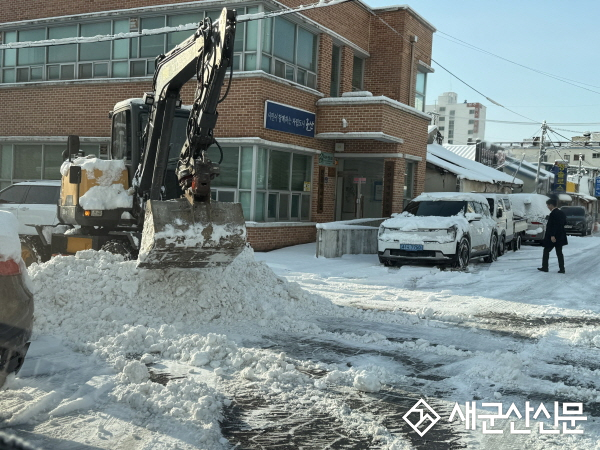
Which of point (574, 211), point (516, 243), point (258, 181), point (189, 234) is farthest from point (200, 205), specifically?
point (574, 211)

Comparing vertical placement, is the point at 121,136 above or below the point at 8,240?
above

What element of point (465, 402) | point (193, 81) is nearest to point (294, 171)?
point (193, 81)

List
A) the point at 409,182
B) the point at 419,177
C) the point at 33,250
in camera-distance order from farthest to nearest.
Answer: the point at 419,177 < the point at 409,182 < the point at 33,250

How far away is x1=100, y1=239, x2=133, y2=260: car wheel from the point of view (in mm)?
9367

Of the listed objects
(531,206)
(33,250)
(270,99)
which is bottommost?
(33,250)

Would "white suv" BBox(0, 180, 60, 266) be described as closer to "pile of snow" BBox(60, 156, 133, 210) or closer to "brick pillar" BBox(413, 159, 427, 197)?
"pile of snow" BBox(60, 156, 133, 210)

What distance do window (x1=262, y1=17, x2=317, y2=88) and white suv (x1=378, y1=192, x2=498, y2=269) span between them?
219 inches

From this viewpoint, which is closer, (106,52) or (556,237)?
(556,237)

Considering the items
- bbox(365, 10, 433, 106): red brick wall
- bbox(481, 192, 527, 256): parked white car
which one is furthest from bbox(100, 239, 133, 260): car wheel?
bbox(365, 10, 433, 106): red brick wall

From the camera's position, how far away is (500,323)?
8.69 metres

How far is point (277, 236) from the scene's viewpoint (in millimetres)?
17922

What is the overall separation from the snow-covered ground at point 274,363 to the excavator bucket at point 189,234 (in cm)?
42

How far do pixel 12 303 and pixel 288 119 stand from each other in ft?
47.6

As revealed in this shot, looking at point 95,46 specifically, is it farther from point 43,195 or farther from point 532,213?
point 532,213
